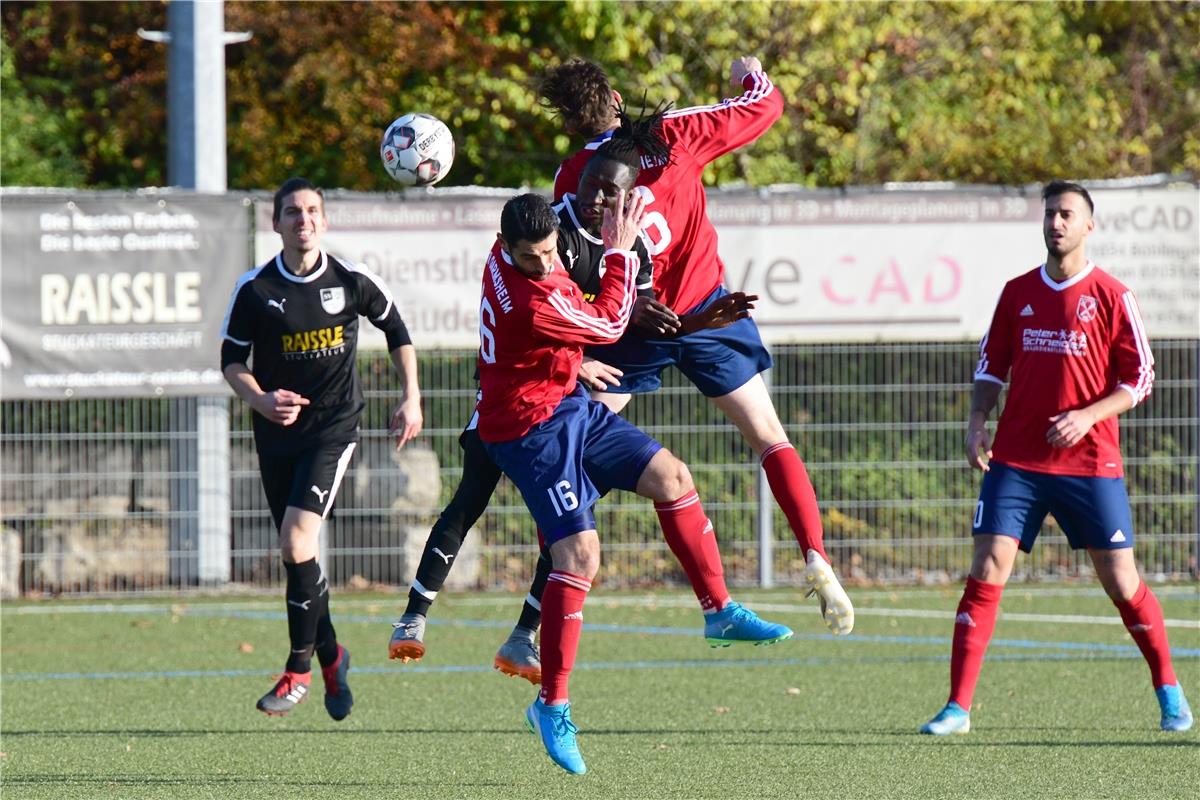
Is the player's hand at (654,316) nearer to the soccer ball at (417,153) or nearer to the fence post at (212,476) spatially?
the soccer ball at (417,153)

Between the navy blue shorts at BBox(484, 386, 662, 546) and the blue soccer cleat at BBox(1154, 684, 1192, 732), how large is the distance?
9.95ft

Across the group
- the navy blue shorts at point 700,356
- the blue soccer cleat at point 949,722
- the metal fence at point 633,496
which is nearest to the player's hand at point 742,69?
the navy blue shorts at point 700,356

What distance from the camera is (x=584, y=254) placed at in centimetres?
701

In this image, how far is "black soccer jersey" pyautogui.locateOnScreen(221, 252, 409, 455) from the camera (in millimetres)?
8586

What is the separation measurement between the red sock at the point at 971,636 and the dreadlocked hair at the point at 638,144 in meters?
2.71

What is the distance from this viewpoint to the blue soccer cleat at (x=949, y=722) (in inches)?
320

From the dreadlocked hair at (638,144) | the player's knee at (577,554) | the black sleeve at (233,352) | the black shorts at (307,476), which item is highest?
the dreadlocked hair at (638,144)

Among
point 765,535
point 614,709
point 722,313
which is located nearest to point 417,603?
point 722,313

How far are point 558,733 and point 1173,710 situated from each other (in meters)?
3.23

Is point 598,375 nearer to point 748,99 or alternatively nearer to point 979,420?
point 748,99

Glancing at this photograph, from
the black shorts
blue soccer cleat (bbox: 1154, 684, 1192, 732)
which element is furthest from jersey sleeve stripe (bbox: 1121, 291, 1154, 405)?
the black shorts

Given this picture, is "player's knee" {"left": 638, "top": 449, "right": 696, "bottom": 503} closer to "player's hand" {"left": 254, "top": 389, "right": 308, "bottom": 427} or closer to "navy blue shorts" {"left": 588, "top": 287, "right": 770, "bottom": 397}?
"navy blue shorts" {"left": 588, "top": 287, "right": 770, "bottom": 397}

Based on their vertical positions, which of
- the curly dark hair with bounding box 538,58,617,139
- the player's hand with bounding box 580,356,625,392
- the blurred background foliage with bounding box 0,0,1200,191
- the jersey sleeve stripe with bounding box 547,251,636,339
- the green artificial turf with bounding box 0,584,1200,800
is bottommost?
the green artificial turf with bounding box 0,584,1200,800

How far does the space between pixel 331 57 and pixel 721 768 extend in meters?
12.0
